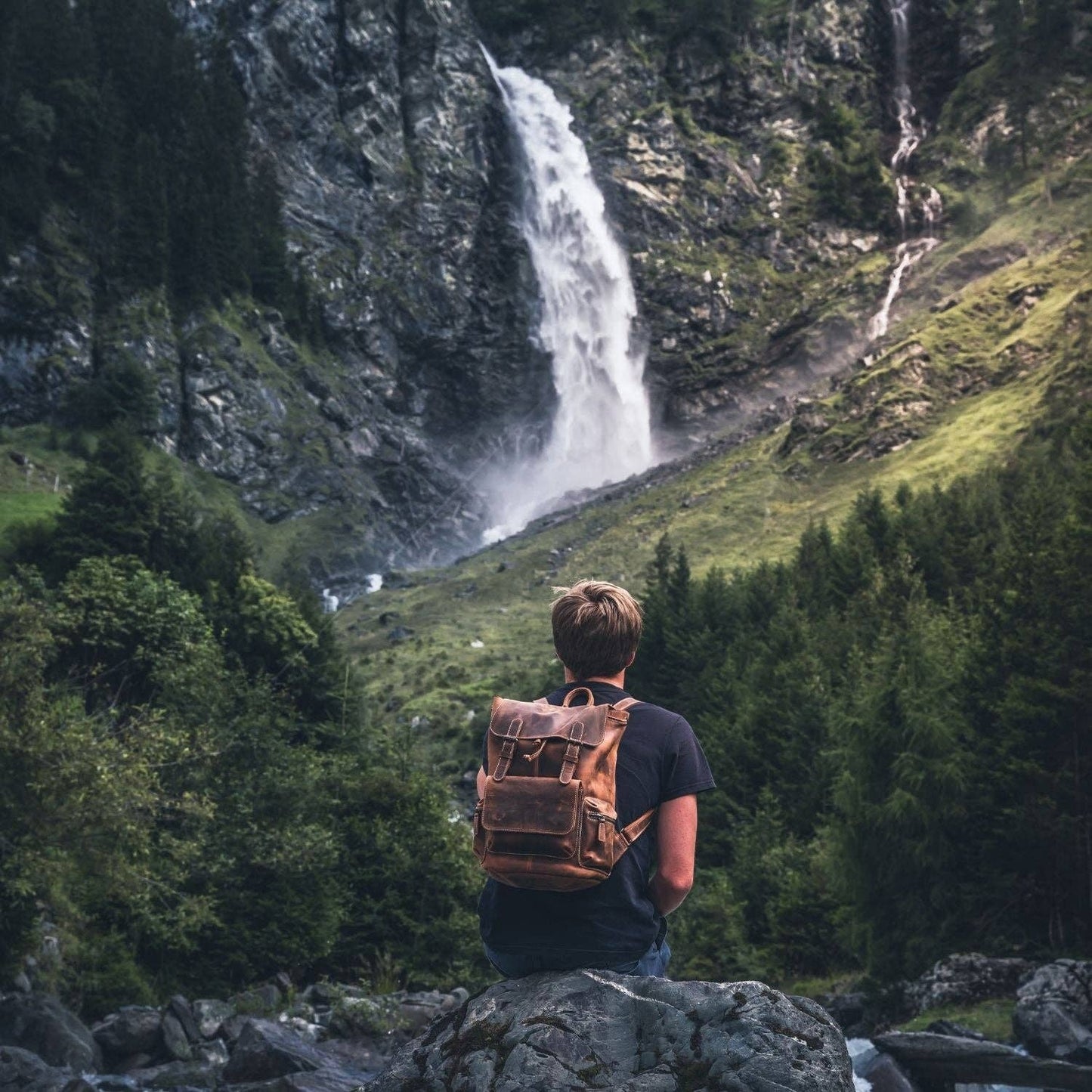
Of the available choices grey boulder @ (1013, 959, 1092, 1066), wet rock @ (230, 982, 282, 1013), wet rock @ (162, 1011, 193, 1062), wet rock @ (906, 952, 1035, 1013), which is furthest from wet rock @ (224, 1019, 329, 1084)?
grey boulder @ (1013, 959, 1092, 1066)

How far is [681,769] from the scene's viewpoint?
19.1 ft

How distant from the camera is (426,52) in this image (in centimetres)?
15462

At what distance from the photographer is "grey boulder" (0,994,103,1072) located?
22625 millimetres

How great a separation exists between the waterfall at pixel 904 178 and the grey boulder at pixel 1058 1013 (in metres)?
120

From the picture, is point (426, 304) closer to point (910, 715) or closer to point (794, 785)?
point (794, 785)

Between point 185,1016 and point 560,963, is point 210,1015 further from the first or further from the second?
point 560,963

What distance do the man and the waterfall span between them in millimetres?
132843

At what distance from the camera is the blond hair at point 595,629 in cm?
605

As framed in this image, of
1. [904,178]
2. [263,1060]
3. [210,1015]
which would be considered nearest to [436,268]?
[904,178]

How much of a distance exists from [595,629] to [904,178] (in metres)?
166

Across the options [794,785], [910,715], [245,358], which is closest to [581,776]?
[910,715]

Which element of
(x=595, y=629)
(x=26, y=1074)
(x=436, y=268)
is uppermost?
(x=436, y=268)

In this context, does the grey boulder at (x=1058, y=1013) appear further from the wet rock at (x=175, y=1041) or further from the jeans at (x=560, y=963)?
the wet rock at (x=175, y=1041)

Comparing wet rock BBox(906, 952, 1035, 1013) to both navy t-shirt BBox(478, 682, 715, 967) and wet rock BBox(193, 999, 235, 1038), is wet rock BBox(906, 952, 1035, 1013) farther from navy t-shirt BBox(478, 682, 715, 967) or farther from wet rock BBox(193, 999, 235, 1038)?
navy t-shirt BBox(478, 682, 715, 967)
